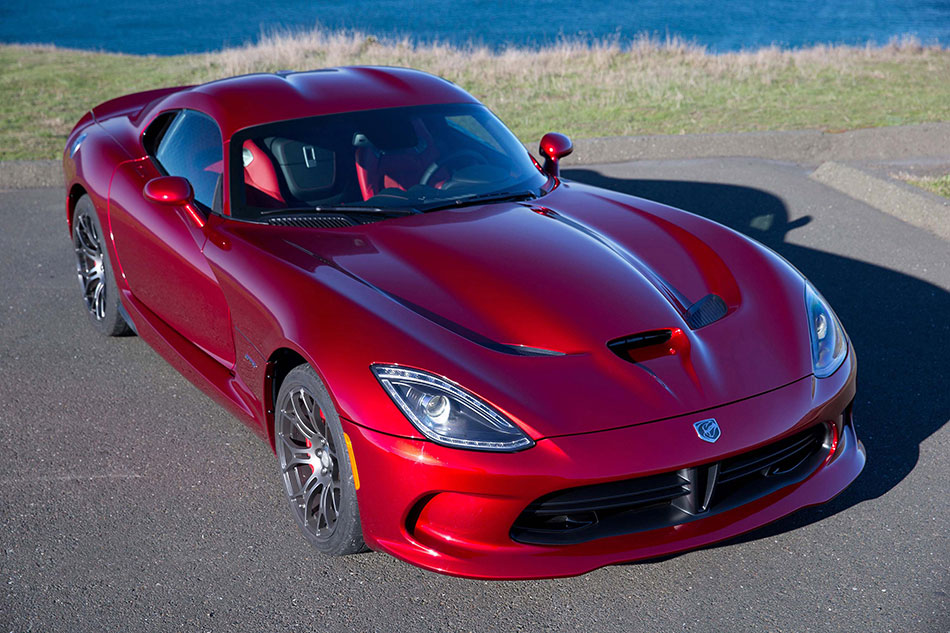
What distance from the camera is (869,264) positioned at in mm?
6383

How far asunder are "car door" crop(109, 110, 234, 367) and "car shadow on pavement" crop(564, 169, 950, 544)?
7.71 ft

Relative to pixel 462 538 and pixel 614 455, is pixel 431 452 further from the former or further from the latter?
pixel 614 455

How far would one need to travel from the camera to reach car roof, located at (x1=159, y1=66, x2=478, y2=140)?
4426 mm

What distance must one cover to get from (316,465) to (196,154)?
1.95m

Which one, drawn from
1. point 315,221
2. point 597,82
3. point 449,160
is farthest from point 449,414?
point 597,82

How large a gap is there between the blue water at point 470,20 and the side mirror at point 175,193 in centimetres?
3491

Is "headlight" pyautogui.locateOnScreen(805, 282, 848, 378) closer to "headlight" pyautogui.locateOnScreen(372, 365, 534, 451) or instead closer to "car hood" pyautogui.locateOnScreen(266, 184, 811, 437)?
"car hood" pyautogui.locateOnScreen(266, 184, 811, 437)

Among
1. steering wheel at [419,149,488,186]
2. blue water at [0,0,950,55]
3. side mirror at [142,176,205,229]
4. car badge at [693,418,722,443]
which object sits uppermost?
steering wheel at [419,149,488,186]

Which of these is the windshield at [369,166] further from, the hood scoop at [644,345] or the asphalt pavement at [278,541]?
the hood scoop at [644,345]

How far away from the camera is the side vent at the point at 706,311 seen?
3.40 meters

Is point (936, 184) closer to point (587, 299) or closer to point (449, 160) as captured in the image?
point (449, 160)

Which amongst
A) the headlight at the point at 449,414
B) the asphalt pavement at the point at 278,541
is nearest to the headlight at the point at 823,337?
the asphalt pavement at the point at 278,541

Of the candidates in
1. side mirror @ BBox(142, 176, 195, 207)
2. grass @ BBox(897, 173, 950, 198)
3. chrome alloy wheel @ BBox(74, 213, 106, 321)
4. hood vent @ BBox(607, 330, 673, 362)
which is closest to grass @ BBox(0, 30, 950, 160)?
grass @ BBox(897, 173, 950, 198)

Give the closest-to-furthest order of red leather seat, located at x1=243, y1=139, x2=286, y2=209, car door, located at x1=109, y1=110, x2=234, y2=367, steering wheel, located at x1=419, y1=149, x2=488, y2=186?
1. car door, located at x1=109, y1=110, x2=234, y2=367
2. red leather seat, located at x1=243, y1=139, x2=286, y2=209
3. steering wheel, located at x1=419, y1=149, x2=488, y2=186
